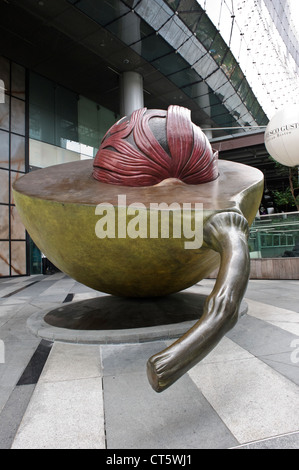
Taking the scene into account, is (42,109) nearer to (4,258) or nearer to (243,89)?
(4,258)

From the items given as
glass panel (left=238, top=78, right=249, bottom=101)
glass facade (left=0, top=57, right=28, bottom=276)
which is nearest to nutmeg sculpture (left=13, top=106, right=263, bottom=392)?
glass facade (left=0, top=57, right=28, bottom=276)

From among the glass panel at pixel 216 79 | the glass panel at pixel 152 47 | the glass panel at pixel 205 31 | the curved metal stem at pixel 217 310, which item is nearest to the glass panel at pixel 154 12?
the glass panel at pixel 152 47

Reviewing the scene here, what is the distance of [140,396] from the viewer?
204 centimetres

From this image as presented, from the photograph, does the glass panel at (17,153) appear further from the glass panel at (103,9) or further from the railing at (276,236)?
the railing at (276,236)

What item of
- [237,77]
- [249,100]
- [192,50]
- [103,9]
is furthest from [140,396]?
[249,100]

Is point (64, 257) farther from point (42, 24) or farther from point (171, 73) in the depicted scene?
point (171, 73)

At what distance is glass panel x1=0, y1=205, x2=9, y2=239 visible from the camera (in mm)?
12680

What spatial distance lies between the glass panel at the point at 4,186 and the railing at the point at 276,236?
949 centimetres

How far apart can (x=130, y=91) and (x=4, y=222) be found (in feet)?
25.1

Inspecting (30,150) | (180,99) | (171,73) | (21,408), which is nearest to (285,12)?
(180,99)

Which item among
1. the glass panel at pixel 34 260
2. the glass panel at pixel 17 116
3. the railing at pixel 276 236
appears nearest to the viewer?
the railing at pixel 276 236

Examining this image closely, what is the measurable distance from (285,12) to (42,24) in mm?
19480

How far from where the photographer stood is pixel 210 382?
2176 millimetres

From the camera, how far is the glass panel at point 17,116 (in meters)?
13.3
